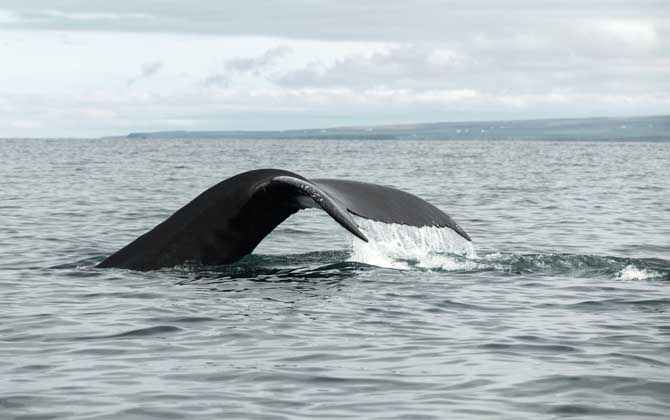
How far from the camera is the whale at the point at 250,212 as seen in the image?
9836 mm

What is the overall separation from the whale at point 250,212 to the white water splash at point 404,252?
204cm

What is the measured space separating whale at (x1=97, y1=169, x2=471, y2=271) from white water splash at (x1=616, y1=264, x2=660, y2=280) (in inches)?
106

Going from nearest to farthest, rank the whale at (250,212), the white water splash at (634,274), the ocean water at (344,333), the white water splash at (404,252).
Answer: the ocean water at (344,333) < the whale at (250,212) < the white water splash at (634,274) < the white water splash at (404,252)

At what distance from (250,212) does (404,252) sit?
319 cm

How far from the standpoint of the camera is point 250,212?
10.4 meters

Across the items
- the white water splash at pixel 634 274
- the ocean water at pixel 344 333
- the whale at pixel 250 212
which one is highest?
the whale at pixel 250 212

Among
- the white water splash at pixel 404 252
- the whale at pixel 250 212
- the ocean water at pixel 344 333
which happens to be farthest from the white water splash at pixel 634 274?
the whale at pixel 250 212

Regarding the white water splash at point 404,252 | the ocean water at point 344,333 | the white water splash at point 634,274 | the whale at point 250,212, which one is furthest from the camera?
the white water splash at point 404,252

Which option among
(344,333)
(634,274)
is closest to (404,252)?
(634,274)

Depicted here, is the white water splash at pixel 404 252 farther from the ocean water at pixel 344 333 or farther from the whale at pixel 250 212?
the whale at pixel 250 212

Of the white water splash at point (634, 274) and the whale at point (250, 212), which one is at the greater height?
the whale at point (250, 212)

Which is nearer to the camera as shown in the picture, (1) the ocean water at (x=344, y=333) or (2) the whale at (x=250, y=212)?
(1) the ocean water at (x=344, y=333)

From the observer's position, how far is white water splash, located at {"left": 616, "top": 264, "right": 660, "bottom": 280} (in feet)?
39.8

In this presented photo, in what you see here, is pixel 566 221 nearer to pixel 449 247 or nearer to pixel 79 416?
pixel 449 247
